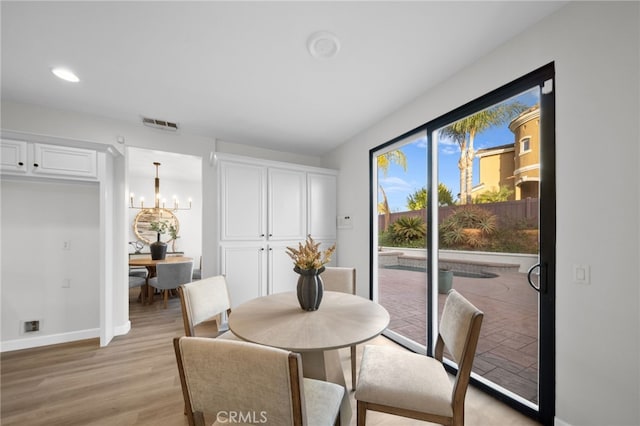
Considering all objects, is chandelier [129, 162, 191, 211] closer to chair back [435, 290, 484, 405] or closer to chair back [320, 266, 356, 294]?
chair back [320, 266, 356, 294]

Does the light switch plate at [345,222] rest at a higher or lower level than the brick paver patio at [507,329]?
higher

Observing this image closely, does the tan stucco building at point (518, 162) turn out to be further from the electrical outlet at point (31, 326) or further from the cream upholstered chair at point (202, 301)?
the electrical outlet at point (31, 326)

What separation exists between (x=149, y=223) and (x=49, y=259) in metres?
3.40

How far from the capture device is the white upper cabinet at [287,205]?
3.40m

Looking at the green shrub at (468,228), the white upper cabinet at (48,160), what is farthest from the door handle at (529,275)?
the white upper cabinet at (48,160)

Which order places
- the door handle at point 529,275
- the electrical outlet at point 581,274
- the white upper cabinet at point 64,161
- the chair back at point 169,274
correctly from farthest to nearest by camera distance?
the chair back at point 169,274
the white upper cabinet at point 64,161
the door handle at point 529,275
the electrical outlet at point 581,274

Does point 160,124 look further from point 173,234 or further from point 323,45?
point 173,234

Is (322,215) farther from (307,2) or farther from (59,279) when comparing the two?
(59,279)

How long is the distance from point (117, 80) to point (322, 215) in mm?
2695

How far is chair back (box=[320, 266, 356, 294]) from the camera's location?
Answer: 2398 mm

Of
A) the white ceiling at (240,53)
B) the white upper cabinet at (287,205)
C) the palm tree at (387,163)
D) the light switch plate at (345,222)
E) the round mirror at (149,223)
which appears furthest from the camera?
the round mirror at (149,223)

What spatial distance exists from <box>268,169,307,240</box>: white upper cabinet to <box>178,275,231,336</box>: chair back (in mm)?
1354

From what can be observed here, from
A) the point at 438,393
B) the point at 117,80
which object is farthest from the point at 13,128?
the point at 438,393

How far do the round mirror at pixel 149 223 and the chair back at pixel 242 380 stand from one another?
6.07 m
